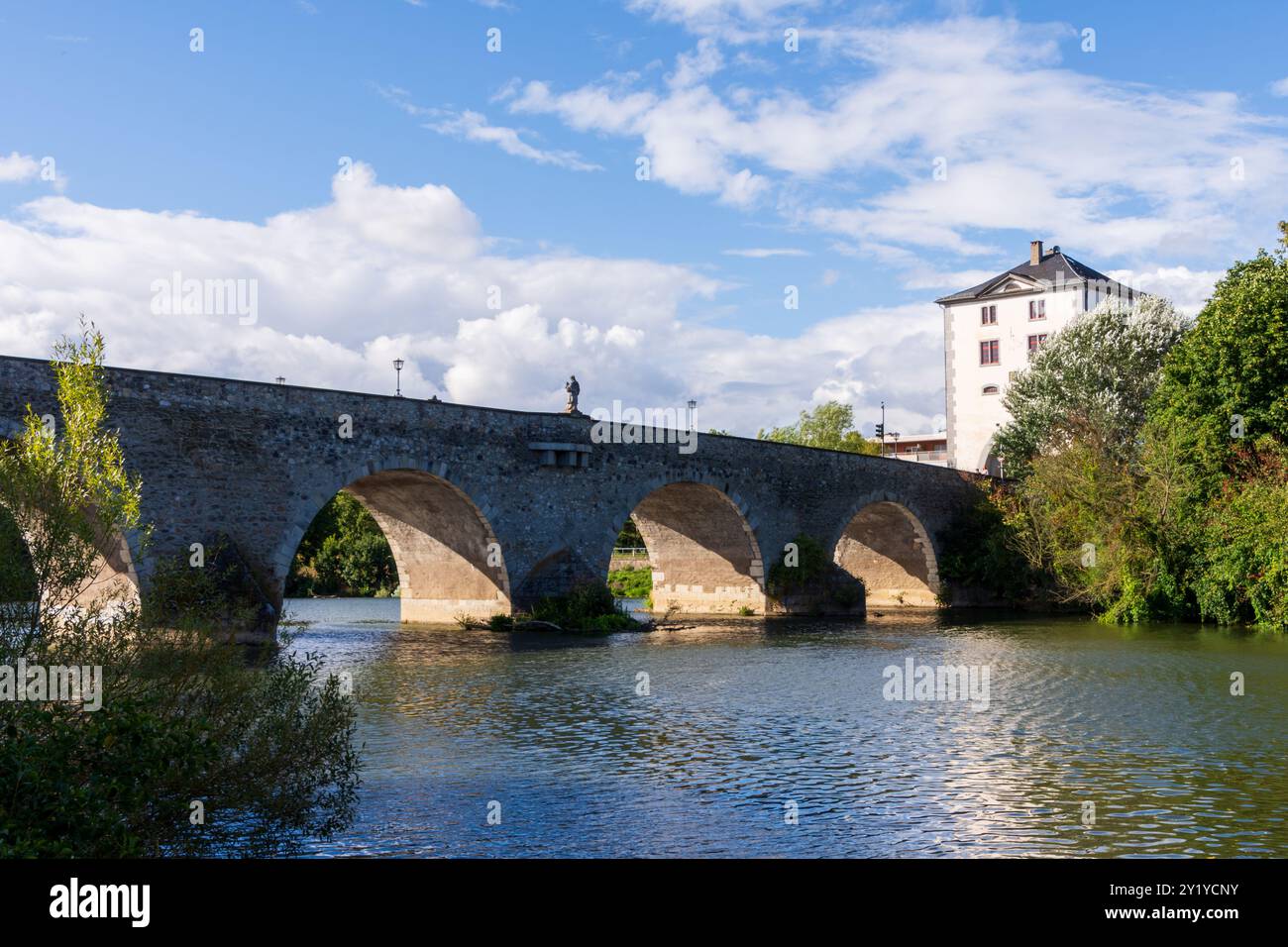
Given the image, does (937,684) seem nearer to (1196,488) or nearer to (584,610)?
(584,610)

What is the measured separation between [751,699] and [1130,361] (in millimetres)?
30467

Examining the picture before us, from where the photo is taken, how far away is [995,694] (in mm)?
17750

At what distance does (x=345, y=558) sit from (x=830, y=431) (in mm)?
33573

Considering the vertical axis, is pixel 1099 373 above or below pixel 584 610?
above

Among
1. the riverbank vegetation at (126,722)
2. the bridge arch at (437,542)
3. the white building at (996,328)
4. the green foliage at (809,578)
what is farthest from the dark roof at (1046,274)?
the riverbank vegetation at (126,722)

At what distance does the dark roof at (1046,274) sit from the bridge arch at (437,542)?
35.2 metres

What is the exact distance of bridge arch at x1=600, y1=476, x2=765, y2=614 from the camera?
3572cm

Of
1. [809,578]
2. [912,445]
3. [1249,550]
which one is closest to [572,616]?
[809,578]

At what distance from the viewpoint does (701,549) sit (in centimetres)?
3772

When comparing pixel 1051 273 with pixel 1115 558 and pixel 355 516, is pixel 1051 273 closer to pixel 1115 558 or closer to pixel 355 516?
pixel 1115 558

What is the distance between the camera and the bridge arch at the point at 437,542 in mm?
27281
